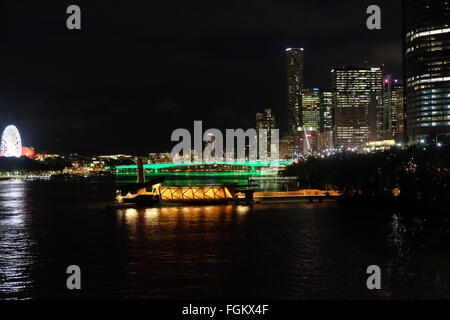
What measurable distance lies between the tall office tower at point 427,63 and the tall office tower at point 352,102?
53369 millimetres

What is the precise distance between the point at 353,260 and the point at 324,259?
0.96m

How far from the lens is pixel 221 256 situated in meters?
20.2

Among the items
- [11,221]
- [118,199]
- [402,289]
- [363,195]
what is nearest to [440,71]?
[363,195]

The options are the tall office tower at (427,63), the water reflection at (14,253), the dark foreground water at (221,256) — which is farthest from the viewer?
the tall office tower at (427,63)

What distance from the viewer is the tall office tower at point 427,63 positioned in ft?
295

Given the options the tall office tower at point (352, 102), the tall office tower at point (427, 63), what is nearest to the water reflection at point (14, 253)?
the tall office tower at point (427, 63)

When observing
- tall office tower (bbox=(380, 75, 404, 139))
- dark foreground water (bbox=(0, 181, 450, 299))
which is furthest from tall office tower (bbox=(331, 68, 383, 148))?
dark foreground water (bbox=(0, 181, 450, 299))

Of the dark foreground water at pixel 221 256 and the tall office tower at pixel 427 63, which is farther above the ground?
the tall office tower at pixel 427 63

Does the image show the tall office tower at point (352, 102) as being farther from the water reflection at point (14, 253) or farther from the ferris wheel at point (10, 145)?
the water reflection at point (14, 253)

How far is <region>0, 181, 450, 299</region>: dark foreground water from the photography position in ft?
50.1

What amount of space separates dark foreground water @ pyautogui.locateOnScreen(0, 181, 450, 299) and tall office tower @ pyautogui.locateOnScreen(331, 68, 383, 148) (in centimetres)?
12374

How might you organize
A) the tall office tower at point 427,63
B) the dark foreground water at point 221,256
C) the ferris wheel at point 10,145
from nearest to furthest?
1. the dark foreground water at point 221,256
2. the tall office tower at point 427,63
3. the ferris wheel at point 10,145

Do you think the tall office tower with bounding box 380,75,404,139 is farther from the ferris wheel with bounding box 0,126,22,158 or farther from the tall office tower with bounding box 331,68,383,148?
the ferris wheel with bounding box 0,126,22,158

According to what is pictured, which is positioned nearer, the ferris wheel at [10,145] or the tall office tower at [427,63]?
the tall office tower at [427,63]
